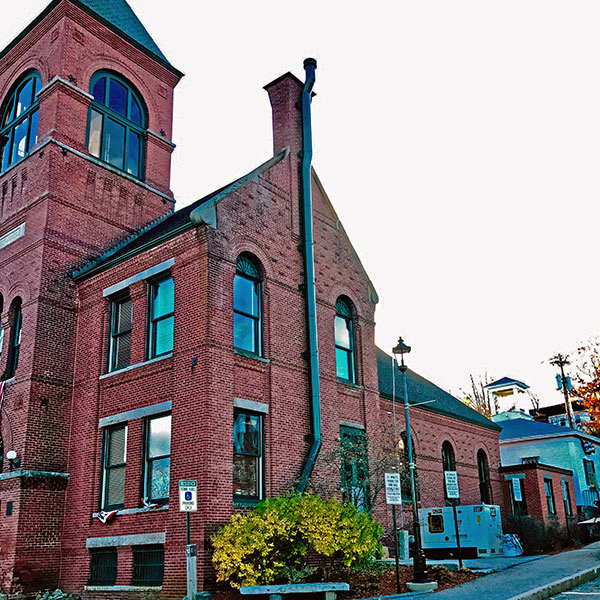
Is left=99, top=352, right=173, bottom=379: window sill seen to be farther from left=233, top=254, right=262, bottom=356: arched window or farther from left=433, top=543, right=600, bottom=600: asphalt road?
left=433, top=543, right=600, bottom=600: asphalt road

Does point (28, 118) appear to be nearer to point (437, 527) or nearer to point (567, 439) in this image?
point (437, 527)

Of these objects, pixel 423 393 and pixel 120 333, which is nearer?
pixel 120 333

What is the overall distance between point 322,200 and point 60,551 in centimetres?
1301

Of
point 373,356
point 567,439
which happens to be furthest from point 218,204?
point 567,439

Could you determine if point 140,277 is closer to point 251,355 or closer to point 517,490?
point 251,355

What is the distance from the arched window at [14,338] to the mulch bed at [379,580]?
31.6 feet

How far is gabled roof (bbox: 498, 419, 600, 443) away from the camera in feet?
135

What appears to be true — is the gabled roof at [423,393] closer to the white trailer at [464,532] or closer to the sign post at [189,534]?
the white trailer at [464,532]

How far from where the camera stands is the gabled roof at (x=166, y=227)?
16984mm

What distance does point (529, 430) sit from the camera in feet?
139

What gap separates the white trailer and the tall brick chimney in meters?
13.9

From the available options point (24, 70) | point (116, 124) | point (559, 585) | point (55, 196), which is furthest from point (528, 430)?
point (24, 70)

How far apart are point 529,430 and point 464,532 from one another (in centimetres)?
1973

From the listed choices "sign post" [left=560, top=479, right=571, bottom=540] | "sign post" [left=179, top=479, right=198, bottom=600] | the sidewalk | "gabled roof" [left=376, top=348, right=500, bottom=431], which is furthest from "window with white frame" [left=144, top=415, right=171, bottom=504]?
"sign post" [left=560, top=479, right=571, bottom=540]
